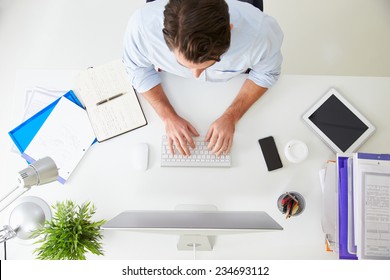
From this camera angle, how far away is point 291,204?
4.24ft

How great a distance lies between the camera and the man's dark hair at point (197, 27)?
3.05 ft

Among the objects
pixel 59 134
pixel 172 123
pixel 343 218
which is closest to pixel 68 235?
pixel 59 134

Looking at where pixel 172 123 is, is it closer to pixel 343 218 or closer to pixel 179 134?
pixel 179 134

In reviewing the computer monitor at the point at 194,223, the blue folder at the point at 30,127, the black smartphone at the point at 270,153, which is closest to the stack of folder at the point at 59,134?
the blue folder at the point at 30,127

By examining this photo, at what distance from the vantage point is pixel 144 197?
4.37 feet

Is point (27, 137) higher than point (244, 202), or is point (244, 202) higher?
point (27, 137)

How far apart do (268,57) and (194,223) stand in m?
0.66

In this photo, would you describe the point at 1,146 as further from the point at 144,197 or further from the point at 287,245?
the point at 287,245

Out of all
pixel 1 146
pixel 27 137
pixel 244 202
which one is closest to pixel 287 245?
pixel 244 202

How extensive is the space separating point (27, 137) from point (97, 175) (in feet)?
1.02

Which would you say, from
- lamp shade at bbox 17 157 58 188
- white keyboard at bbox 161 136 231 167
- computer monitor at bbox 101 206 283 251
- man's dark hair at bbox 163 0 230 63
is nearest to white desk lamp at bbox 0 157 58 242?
lamp shade at bbox 17 157 58 188

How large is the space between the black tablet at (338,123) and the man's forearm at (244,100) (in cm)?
21

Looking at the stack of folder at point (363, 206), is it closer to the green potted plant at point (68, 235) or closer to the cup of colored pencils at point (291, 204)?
the cup of colored pencils at point (291, 204)

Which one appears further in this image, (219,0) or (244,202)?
(244,202)
